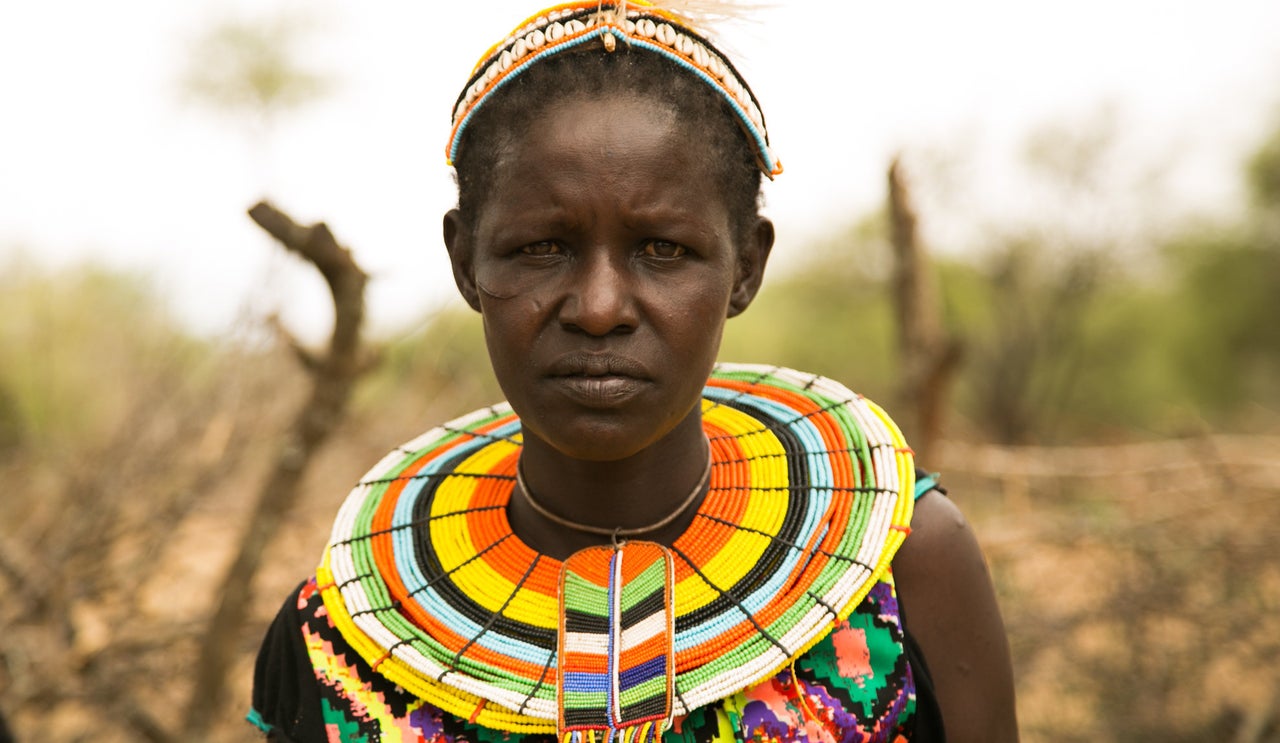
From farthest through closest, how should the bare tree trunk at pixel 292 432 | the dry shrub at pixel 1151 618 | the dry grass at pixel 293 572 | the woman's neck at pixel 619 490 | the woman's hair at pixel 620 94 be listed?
the dry shrub at pixel 1151 618 < the dry grass at pixel 293 572 < the bare tree trunk at pixel 292 432 < the woman's neck at pixel 619 490 < the woman's hair at pixel 620 94

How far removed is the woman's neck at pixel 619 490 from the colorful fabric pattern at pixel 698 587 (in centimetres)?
5

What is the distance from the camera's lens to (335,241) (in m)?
2.97

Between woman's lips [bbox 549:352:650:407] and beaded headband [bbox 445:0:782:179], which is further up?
beaded headband [bbox 445:0:782:179]

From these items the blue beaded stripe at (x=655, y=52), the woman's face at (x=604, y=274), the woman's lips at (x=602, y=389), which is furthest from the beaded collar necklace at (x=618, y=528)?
the blue beaded stripe at (x=655, y=52)

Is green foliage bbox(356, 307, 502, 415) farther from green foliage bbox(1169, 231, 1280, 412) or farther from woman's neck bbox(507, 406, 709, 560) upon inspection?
green foliage bbox(1169, 231, 1280, 412)

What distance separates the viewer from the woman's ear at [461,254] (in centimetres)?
A: 194

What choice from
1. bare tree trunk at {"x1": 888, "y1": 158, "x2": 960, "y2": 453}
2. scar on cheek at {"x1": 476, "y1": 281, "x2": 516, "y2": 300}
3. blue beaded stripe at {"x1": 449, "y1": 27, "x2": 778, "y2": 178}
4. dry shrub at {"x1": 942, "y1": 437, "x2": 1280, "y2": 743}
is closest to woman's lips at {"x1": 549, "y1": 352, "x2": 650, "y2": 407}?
scar on cheek at {"x1": 476, "y1": 281, "x2": 516, "y2": 300}

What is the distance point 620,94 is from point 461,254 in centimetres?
44

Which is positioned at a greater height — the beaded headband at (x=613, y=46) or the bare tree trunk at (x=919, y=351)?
the beaded headband at (x=613, y=46)

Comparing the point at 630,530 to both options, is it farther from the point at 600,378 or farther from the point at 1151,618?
the point at 1151,618

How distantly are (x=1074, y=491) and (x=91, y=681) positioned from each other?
8.80m

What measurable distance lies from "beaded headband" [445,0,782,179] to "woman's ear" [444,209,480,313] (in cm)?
16

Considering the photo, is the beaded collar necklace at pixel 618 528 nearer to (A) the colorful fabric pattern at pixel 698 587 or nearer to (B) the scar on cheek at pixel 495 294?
(A) the colorful fabric pattern at pixel 698 587

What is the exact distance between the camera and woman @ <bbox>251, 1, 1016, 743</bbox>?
1659 mm
